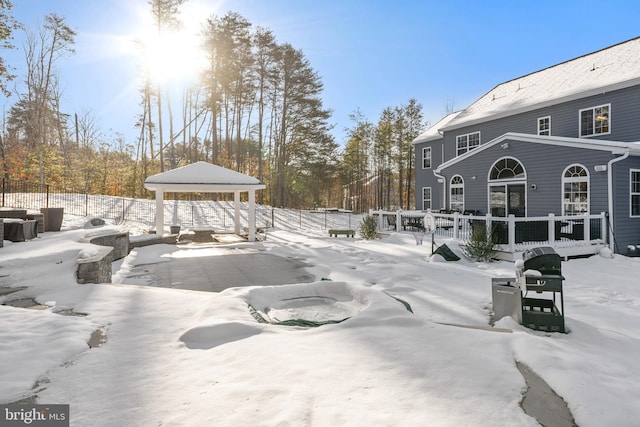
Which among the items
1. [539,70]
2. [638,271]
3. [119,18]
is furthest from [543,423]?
[119,18]

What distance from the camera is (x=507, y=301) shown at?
14.9 feet

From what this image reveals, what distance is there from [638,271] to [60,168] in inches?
1363

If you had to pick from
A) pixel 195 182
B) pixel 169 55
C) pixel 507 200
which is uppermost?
pixel 169 55

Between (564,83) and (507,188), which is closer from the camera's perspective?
(507,188)

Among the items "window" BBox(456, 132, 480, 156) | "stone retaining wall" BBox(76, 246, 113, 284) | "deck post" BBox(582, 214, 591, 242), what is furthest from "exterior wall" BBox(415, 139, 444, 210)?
"stone retaining wall" BBox(76, 246, 113, 284)

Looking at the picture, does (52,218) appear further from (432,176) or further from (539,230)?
(432,176)

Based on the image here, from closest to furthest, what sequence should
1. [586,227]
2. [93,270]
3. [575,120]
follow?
1. [93,270]
2. [586,227]
3. [575,120]

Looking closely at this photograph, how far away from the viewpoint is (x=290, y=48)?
29.8m

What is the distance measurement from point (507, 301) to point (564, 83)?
1491 cm

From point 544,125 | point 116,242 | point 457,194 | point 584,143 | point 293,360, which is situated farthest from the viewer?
point 457,194

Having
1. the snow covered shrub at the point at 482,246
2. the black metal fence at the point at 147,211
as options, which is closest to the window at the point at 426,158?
the black metal fence at the point at 147,211

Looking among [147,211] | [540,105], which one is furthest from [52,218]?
[540,105]

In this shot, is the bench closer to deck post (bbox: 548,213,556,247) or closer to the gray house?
the gray house

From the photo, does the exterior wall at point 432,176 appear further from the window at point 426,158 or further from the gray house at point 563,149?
the gray house at point 563,149
